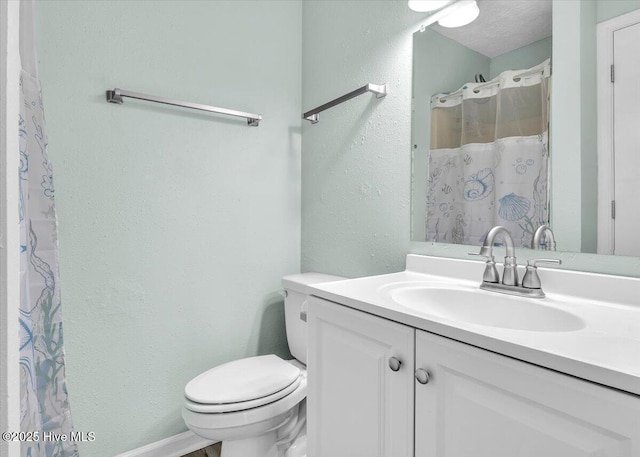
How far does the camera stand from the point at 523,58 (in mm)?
968

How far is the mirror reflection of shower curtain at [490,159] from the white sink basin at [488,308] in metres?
0.22

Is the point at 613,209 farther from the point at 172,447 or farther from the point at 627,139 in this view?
the point at 172,447

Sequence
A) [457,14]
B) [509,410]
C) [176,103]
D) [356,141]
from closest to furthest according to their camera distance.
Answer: [509,410], [457,14], [176,103], [356,141]

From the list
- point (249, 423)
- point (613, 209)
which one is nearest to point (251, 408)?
point (249, 423)

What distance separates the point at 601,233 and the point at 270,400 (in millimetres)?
1084

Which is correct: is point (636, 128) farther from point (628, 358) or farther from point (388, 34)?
point (388, 34)

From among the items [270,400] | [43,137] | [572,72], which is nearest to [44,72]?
[43,137]

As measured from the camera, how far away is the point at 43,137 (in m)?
0.69

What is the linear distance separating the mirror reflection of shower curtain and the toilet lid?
0.75m

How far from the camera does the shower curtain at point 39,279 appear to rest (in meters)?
0.53

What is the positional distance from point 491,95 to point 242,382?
50.3 inches

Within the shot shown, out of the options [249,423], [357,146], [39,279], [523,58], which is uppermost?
[523,58]

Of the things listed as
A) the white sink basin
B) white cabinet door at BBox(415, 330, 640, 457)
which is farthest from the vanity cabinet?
the white sink basin

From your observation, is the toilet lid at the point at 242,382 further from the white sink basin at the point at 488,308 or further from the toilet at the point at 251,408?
the white sink basin at the point at 488,308
